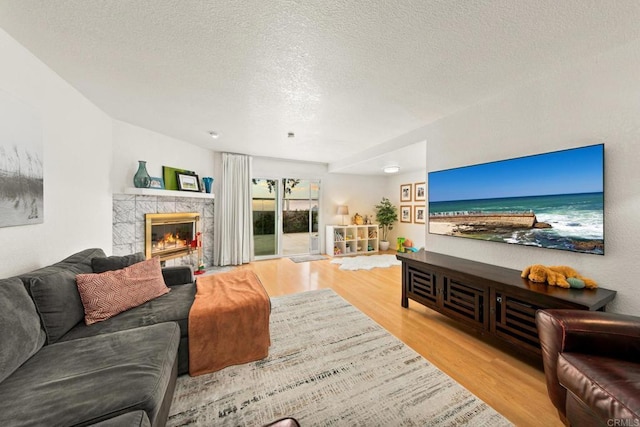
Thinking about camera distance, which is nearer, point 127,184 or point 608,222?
point 608,222

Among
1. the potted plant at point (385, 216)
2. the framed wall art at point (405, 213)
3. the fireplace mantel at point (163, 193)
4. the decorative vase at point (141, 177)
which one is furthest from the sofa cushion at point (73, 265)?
the framed wall art at point (405, 213)

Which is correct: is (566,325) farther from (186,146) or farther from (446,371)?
(186,146)

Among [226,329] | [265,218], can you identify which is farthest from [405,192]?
[226,329]

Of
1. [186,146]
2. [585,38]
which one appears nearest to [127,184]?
[186,146]

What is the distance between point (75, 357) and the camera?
1.20 metres

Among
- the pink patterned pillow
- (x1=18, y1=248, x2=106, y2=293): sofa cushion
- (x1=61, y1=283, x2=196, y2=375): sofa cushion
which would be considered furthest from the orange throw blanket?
(x1=18, y1=248, x2=106, y2=293): sofa cushion

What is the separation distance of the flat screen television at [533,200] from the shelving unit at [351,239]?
10.6ft

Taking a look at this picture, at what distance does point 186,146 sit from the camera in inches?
162

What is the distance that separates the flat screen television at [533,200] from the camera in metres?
1.71

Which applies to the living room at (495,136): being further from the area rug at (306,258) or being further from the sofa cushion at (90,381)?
the area rug at (306,258)

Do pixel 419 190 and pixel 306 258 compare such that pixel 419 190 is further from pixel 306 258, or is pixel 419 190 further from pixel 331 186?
pixel 306 258

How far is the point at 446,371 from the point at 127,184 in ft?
14.2

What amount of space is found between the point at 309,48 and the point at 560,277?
8.38 feet

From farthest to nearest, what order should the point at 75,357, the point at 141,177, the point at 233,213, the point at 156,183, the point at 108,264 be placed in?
1. the point at 233,213
2. the point at 156,183
3. the point at 141,177
4. the point at 108,264
5. the point at 75,357
